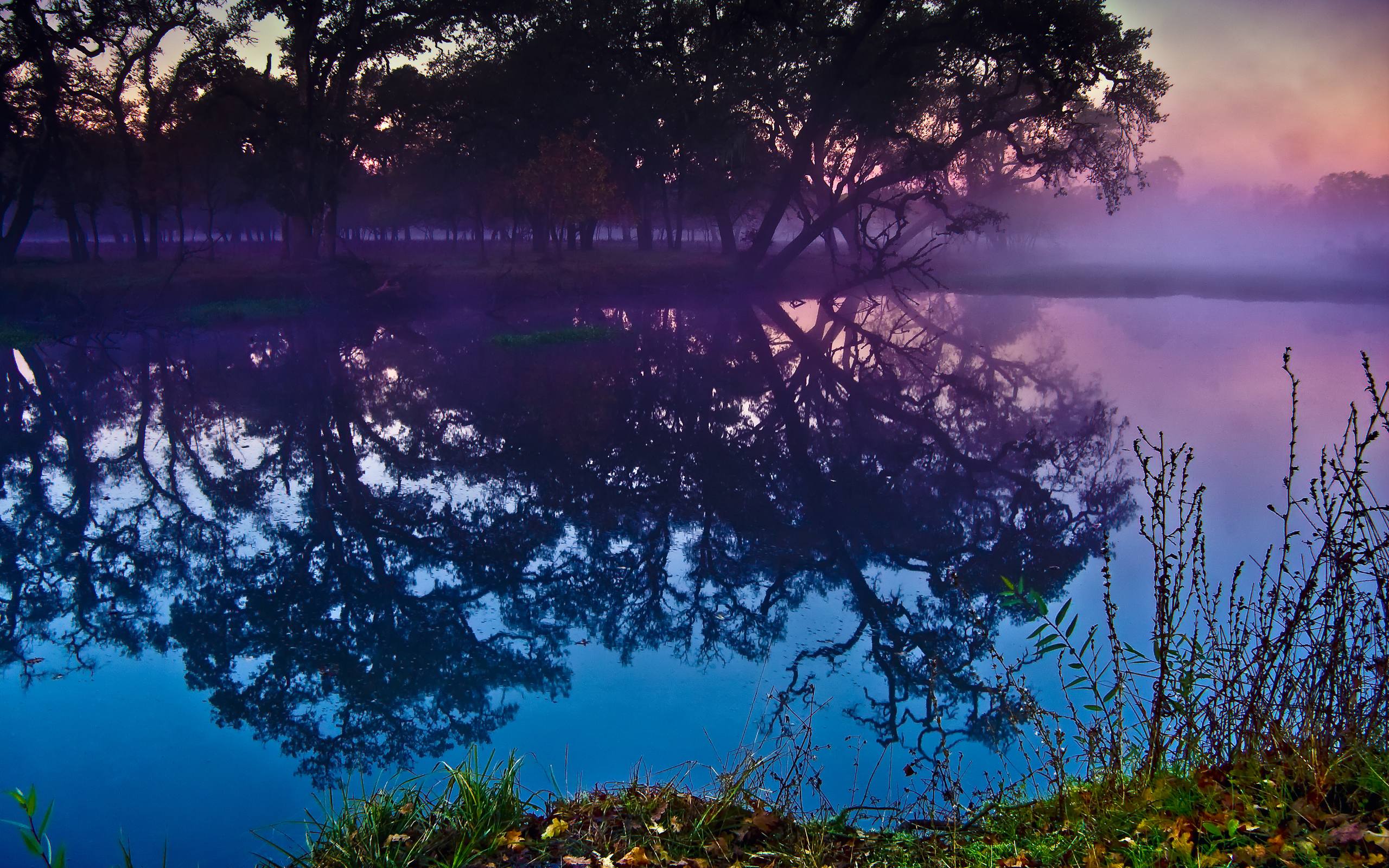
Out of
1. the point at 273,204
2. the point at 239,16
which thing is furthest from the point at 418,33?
the point at 273,204

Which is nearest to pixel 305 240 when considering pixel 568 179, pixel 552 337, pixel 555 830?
pixel 568 179

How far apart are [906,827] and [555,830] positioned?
5.88 feet

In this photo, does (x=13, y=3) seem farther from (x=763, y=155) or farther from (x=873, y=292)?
(x=873, y=292)

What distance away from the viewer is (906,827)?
14.7 ft

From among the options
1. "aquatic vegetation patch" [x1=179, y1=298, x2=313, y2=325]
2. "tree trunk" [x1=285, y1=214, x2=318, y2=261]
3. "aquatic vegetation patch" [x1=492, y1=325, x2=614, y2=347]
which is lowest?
"aquatic vegetation patch" [x1=492, y1=325, x2=614, y2=347]

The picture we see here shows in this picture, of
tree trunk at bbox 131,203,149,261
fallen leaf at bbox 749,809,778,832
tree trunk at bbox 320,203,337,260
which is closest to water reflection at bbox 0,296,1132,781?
fallen leaf at bbox 749,809,778,832

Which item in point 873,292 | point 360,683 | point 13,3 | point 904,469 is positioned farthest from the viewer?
point 873,292

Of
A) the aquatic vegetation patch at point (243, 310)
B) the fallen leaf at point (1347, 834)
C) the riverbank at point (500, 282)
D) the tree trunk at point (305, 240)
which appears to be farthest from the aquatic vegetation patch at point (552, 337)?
the fallen leaf at point (1347, 834)

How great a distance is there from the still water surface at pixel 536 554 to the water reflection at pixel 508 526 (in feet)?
0.16

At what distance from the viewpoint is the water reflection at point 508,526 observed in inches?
272

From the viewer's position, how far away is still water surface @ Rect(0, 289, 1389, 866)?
5918 millimetres

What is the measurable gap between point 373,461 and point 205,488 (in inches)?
91.0

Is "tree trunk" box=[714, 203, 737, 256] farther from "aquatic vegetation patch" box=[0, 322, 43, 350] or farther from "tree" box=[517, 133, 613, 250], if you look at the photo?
"aquatic vegetation patch" box=[0, 322, 43, 350]

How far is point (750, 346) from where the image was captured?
2514 cm
